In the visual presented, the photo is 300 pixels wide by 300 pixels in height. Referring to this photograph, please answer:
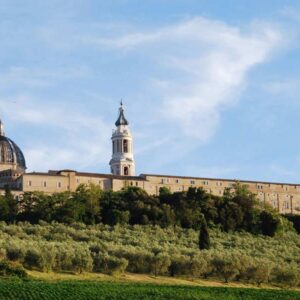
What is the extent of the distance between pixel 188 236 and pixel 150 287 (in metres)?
32.0

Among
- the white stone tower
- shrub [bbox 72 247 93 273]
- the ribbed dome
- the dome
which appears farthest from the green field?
the white stone tower

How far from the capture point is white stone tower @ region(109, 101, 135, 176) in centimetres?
11960

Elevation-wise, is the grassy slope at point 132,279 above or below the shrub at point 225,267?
below

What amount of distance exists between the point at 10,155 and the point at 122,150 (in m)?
15.5

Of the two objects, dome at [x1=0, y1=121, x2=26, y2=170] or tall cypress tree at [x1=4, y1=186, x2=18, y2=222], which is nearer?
tall cypress tree at [x1=4, y1=186, x2=18, y2=222]

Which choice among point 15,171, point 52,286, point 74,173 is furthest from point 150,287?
point 15,171

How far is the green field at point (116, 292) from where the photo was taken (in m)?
41.6

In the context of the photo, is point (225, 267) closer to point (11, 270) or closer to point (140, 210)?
point (11, 270)

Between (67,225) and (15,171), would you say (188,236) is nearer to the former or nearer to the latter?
(67,225)

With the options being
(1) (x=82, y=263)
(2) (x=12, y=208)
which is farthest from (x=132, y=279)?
(2) (x=12, y=208)

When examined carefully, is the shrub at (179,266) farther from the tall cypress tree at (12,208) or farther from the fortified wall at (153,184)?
the fortified wall at (153,184)

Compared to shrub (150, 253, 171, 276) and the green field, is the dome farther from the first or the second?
the green field

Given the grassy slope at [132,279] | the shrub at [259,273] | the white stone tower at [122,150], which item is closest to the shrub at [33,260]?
the grassy slope at [132,279]

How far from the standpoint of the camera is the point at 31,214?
8275cm
